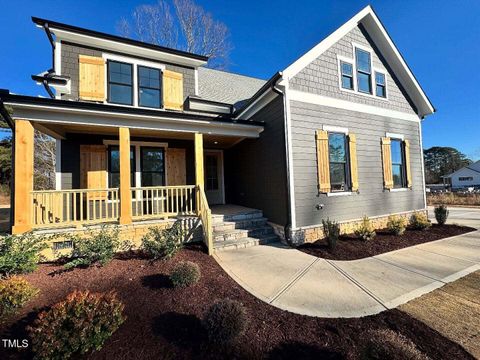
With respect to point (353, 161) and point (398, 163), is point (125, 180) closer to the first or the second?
point (353, 161)

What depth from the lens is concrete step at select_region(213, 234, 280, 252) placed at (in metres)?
5.96

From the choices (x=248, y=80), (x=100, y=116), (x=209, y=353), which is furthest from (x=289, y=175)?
(x=248, y=80)

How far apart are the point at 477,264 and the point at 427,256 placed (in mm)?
852

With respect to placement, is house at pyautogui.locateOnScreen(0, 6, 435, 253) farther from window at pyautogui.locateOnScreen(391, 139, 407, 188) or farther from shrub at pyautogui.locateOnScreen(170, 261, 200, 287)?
shrub at pyautogui.locateOnScreen(170, 261, 200, 287)

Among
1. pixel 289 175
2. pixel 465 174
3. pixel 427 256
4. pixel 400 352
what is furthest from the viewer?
pixel 465 174

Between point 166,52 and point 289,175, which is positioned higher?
point 166,52

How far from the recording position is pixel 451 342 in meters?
2.58

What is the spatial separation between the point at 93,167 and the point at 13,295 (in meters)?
5.11

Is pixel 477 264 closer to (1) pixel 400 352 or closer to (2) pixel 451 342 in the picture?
(2) pixel 451 342

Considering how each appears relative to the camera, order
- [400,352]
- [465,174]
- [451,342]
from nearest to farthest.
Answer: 1. [400,352]
2. [451,342]
3. [465,174]

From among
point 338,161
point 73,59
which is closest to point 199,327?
point 338,161

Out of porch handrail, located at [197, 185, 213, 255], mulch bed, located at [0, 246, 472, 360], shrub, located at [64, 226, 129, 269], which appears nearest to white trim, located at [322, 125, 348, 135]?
porch handrail, located at [197, 185, 213, 255]

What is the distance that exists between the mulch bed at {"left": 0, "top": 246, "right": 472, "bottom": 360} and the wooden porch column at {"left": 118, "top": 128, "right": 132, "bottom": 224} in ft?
6.08

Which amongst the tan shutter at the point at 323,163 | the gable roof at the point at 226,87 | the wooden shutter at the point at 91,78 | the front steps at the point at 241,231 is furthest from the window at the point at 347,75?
the wooden shutter at the point at 91,78
